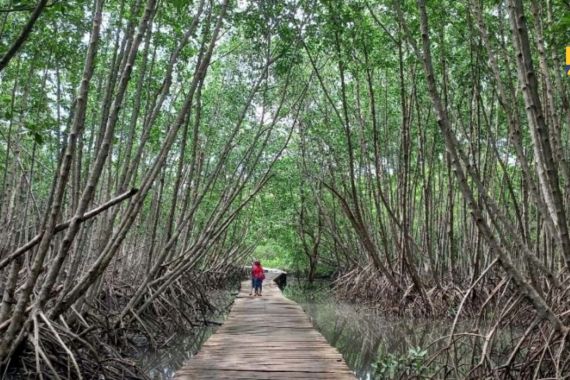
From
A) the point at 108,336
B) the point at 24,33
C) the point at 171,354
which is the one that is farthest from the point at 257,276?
the point at 24,33

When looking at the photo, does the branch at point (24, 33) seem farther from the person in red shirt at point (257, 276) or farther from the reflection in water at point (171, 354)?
the person in red shirt at point (257, 276)

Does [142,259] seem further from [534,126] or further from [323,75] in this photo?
[534,126]

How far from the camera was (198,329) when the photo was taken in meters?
9.64

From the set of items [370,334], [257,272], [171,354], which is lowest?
[370,334]

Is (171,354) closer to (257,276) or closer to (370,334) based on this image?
(370,334)

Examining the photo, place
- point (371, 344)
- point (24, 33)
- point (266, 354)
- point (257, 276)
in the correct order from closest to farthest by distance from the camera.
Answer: point (24, 33)
point (266, 354)
point (371, 344)
point (257, 276)

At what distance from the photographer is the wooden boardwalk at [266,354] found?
4789 mm

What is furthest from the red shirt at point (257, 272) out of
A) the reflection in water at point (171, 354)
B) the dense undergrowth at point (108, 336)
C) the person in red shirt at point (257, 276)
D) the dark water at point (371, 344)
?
the reflection in water at point (171, 354)

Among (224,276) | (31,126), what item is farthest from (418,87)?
(224,276)

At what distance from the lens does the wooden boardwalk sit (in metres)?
4.79

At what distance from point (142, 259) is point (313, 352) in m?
5.98

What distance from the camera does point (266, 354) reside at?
5.76 m

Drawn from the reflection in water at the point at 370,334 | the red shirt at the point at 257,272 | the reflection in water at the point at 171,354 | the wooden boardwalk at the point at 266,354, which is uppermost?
the red shirt at the point at 257,272

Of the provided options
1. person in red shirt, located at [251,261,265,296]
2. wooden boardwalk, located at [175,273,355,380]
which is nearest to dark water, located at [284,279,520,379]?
wooden boardwalk, located at [175,273,355,380]
